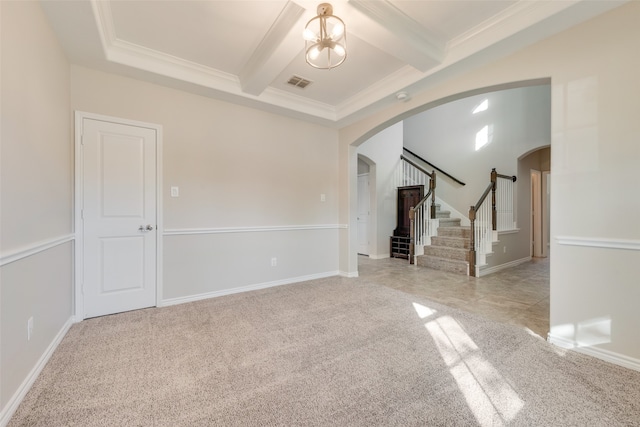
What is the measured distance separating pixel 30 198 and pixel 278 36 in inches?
87.0

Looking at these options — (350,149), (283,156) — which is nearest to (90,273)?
(283,156)

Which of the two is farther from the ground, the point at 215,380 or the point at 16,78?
the point at 16,78

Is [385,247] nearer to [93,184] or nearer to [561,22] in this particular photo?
[561,22]

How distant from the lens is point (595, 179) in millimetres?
1961

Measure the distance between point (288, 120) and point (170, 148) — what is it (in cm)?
170

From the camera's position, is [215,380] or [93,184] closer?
[215,380]

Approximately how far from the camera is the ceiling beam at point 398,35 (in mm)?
2064

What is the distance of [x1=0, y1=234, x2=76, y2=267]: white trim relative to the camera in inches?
54.4

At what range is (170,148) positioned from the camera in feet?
10.0

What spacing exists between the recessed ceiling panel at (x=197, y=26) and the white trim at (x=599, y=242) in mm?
2914

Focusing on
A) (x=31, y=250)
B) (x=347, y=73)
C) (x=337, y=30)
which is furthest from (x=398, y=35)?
(x=31, y=250)

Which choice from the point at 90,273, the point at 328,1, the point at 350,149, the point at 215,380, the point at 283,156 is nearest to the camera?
the point at 215,380

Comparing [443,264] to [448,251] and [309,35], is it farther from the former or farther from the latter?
[309,35]

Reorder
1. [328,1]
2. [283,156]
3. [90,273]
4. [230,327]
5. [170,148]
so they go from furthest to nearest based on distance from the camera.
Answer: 1. [283,156]
2. [170,148]
3. [90,273]
4. [230,327]
5. [328,1]
